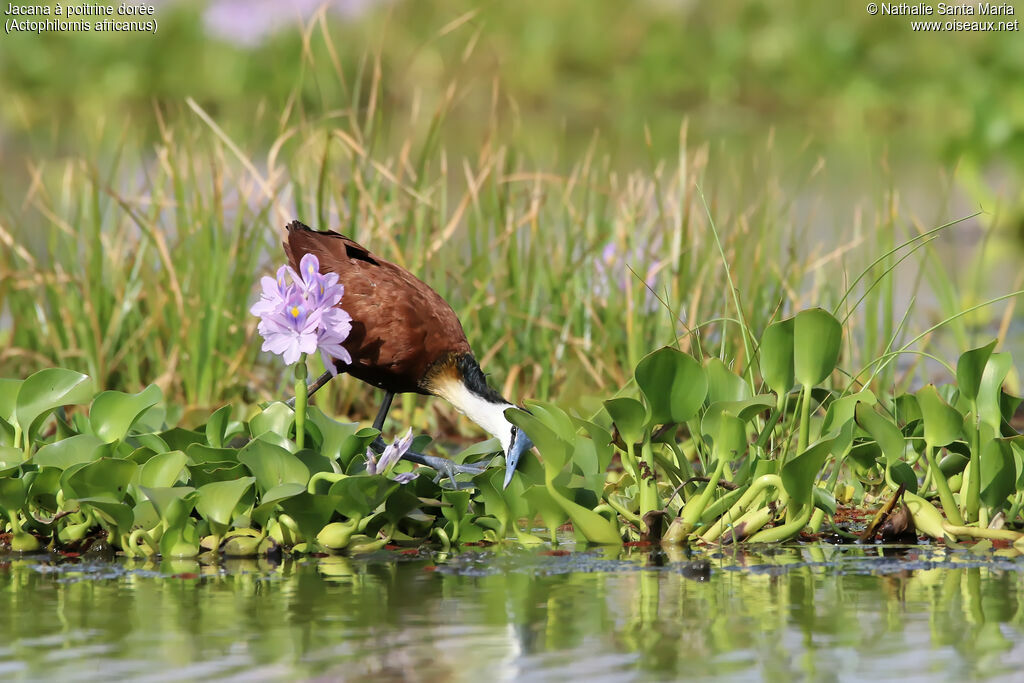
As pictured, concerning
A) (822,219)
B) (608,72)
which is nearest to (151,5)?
(608,72)

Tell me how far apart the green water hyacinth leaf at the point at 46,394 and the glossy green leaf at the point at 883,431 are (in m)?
2.01

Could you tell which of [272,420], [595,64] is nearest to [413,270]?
[272,420]

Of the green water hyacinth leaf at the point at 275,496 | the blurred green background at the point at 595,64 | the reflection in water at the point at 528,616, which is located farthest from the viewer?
the blurred green background at the point at 595,64

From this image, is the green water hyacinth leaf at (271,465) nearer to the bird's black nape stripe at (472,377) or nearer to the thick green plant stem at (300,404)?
the thick green plant stem at (300,404)

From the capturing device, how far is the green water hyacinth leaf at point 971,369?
12.4 feet

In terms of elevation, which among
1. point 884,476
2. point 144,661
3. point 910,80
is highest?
point 910,80

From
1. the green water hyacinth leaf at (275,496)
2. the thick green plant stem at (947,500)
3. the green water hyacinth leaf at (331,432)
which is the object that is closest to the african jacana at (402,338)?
the green water hyacinth leaf at (331,432)

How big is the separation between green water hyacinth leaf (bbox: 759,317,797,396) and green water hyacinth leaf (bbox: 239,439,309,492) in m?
1.20

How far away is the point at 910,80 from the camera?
61.7 ft

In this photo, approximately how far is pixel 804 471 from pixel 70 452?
1.85m

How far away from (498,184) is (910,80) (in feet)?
45.8

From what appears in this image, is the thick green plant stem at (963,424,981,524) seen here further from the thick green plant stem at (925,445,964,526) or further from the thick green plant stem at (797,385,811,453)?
the thick green plant stem at (797,385,811,453)

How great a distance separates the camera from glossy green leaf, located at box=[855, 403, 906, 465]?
12.1 feet

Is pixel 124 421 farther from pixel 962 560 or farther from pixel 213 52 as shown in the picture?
pixel 213 52
